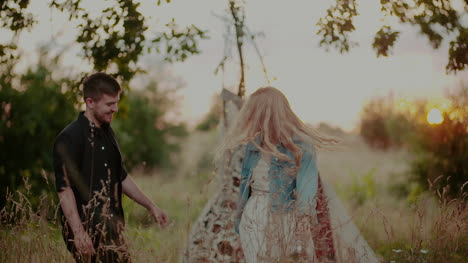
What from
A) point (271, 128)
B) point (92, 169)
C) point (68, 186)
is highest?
point (271, 128)

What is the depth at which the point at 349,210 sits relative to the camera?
27.6 feet

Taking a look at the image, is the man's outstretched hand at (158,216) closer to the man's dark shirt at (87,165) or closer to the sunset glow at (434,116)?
the man's dark shirt at (87,165)

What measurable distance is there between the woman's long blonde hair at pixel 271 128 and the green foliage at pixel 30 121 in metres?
4.01

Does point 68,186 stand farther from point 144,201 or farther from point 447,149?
point 447,149

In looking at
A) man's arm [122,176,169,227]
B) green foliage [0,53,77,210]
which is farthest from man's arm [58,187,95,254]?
green foliage [0,53,77,210]

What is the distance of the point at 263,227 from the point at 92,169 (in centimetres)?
126

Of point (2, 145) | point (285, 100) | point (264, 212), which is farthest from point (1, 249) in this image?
point (2, 145)

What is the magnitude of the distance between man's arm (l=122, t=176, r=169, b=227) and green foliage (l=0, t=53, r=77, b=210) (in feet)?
12.1

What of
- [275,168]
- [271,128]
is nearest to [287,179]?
[275,168]

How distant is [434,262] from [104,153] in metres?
2.50

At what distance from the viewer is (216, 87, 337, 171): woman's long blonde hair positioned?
3.87 m

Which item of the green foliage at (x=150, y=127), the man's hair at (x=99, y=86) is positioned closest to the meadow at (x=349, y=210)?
the green foliage at (x=150, y=127)

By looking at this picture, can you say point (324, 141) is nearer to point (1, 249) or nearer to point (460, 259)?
point (460, 259)

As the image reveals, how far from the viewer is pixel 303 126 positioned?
4008 millimetres
